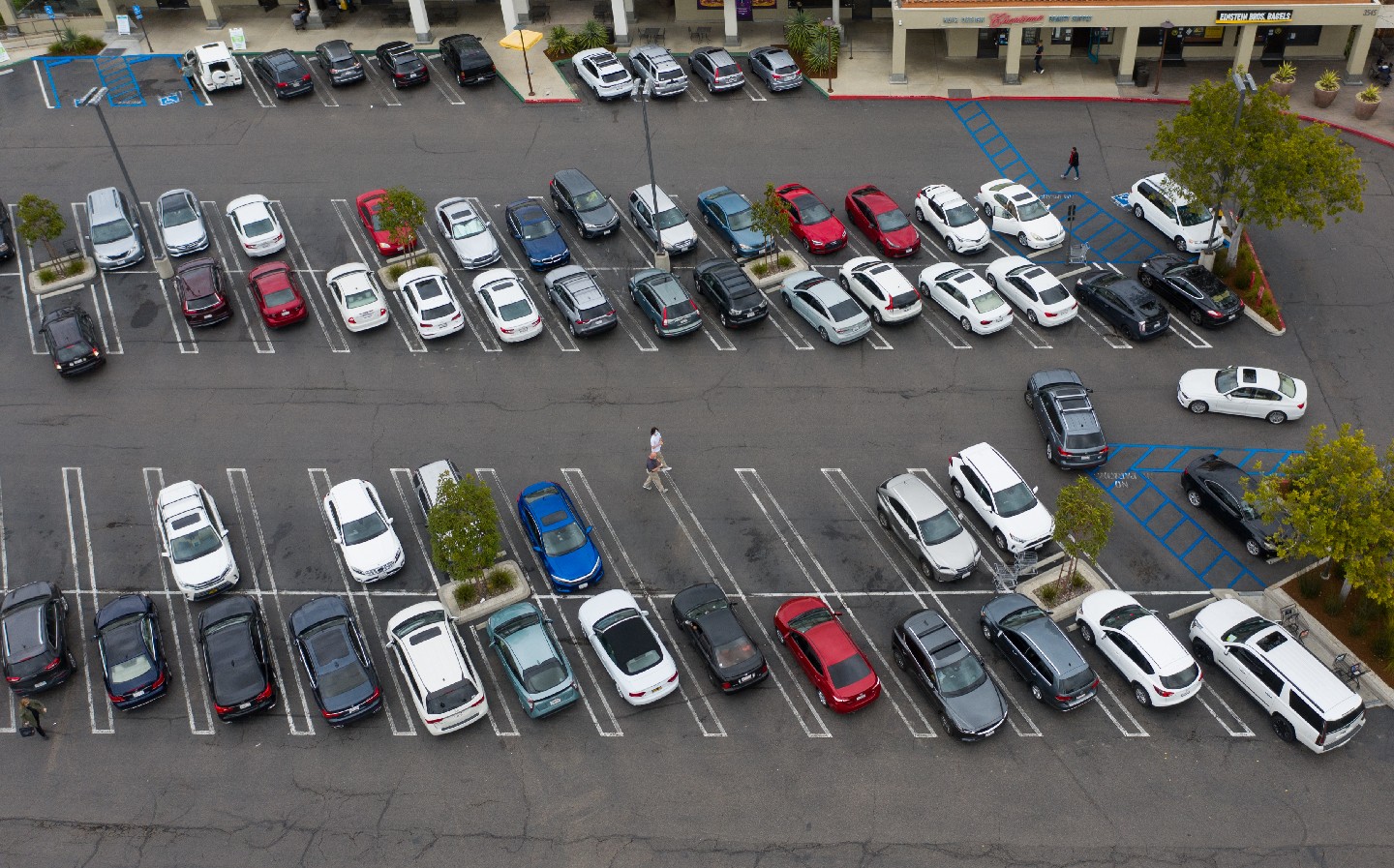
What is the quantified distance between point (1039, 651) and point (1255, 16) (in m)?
29.6

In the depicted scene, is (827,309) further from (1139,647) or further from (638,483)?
(1139,647)

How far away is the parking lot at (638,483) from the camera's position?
24.0 m

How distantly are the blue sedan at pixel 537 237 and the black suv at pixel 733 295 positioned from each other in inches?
198

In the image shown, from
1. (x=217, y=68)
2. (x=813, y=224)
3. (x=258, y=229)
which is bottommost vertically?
(x=813, y=224)

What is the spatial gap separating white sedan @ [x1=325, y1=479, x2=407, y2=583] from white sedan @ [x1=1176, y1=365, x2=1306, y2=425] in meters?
21.5

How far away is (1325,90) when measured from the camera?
139ft

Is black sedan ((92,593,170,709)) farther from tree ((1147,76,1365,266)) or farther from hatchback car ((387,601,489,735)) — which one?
tree ((1147,76,1365,266))

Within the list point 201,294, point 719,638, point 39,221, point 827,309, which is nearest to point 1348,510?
point 719,638

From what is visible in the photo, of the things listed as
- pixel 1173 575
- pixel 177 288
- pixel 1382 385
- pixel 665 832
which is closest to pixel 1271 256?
pixel 1382 385

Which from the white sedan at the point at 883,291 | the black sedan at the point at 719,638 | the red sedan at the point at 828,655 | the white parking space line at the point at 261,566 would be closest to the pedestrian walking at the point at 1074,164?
the white sedan at the point at 883,291

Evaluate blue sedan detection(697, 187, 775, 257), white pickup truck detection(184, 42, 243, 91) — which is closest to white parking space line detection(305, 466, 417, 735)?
blue sedan detection(697, 187, 775, 257)

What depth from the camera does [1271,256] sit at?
1453 inches

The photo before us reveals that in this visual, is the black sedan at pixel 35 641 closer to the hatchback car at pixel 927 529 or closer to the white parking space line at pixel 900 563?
the white parking space line at pixel 900 563

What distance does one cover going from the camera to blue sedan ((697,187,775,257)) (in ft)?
123
